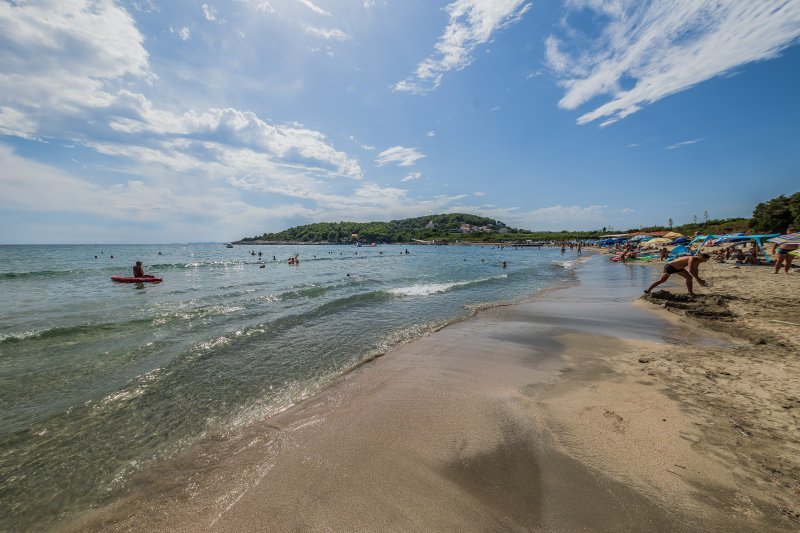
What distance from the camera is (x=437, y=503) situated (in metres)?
3.73

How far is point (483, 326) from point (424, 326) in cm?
233

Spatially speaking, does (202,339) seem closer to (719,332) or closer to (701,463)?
(701,463)

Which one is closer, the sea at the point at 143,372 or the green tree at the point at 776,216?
the sea at the point at 143,372

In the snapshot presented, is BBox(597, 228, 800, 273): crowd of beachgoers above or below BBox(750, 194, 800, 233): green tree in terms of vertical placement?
below

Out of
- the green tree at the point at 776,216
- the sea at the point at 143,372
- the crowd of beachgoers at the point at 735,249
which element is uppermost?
the green tree at the point at 776,216

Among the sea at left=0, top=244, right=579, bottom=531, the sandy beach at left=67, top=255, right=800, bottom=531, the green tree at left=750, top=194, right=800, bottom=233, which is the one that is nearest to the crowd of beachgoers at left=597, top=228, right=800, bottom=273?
the green tree at left=750, top=194, right=800, bottom=233

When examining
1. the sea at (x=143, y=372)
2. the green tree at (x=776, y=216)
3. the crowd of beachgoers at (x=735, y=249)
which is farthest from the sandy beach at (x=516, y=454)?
the green tree at (x=776, y=216)

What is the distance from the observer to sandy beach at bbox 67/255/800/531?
3.53 meters

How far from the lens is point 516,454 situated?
453 cm

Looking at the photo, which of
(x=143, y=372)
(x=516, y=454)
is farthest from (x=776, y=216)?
(x=143, y=372)

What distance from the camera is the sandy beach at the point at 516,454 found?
11.6ft

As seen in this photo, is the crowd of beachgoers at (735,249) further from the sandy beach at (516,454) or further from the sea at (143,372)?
the sea at (143,372)

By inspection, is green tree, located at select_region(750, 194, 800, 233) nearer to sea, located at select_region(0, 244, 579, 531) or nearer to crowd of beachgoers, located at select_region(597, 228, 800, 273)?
crowd of beachgoers, located at select_region(597, 228, 800, 273)

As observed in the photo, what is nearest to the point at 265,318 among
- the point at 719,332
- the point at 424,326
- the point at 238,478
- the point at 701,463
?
the point at 424,326
